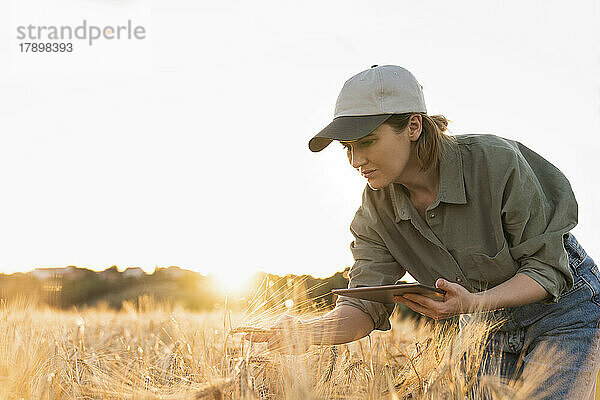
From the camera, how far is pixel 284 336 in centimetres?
237

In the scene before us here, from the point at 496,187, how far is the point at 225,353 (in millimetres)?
1319

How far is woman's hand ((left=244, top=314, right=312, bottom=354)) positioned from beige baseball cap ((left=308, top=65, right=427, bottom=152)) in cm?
71

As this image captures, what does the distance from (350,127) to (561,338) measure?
3.91ft

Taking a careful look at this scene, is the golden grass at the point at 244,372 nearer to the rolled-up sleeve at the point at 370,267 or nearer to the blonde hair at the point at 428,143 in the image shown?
the rolled-up sleeve at the point at 370,267

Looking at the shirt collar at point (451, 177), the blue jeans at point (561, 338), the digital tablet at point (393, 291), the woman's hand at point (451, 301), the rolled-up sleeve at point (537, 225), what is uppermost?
the shirt collar at point (451, 177)

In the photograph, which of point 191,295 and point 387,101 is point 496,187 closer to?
point 387,101

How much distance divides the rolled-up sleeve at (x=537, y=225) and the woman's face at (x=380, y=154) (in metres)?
0.43

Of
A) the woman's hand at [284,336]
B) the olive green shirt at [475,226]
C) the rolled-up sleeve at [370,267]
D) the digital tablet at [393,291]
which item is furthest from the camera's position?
the rolled-up sleeve at [370,267]

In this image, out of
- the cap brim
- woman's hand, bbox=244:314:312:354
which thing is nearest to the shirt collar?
the cap brim

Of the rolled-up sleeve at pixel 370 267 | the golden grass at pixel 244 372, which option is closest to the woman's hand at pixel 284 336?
the golden grass at pixel 244 372

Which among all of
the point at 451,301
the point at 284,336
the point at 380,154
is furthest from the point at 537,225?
the point at 284,336

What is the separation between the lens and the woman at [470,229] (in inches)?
108

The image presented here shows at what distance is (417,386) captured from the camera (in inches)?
91.4

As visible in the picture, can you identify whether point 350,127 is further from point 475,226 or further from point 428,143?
point 475,226
